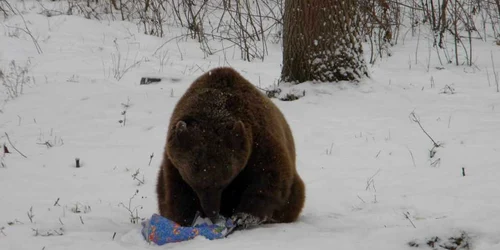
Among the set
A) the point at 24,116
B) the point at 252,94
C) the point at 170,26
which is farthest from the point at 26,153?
the point at 170,26

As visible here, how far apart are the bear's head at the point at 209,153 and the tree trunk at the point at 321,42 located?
523 centimetres

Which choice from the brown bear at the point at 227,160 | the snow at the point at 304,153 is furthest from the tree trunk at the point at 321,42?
the brown bear at the point at 227,160

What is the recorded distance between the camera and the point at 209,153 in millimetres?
4156

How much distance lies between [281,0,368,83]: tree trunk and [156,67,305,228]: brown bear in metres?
4.33

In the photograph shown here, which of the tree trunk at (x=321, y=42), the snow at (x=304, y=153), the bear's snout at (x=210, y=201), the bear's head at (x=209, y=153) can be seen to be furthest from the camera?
the tree trunk at (x=321, y=42)

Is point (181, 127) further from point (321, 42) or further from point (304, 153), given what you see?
point (321, 42)

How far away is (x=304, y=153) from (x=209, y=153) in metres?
3.56

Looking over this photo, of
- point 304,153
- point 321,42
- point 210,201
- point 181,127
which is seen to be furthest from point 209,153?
point 321,42

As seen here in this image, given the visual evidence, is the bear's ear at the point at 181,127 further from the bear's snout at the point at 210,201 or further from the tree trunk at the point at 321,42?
the tree trunk at the point at 321,42

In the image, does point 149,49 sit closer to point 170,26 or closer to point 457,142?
point 170,26

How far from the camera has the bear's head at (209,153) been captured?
416 centimetres

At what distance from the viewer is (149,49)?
14195 millimetres

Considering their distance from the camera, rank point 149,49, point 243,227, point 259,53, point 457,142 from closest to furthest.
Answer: point 243,227, point 457,142, point 259,53, point 149,49

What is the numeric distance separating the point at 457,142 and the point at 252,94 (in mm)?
3538
